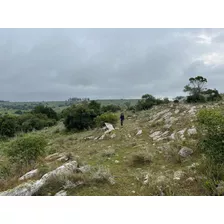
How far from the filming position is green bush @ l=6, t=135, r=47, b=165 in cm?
775

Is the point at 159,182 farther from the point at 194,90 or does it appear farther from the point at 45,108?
the point at 45,108

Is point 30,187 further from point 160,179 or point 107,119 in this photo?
point 107,119

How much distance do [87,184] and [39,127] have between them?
29.2 meters

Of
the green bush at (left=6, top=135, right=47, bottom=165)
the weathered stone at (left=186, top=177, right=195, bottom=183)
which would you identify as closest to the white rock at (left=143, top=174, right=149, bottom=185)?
the weathered stone at (left=186, top=177, right=195, bottom=183)

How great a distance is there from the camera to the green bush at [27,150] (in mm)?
7747

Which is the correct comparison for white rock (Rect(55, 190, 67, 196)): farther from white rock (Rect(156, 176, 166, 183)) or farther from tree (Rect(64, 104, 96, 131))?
tree (Rect(64, 104, 96, 131))

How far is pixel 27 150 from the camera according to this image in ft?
25.7

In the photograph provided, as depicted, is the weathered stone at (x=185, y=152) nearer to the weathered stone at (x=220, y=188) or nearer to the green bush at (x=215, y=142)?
the green bush at (x=215, y=142)

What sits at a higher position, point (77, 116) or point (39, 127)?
point (77, 116)

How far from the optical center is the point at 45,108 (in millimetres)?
44562

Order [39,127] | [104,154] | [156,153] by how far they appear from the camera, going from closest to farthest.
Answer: [156,153] < [104,154] < [39,127]

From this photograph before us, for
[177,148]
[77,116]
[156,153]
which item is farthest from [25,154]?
[77,116]

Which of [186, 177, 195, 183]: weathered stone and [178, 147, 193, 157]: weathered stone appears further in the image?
[178, 147, 193, 157]: weathered stone

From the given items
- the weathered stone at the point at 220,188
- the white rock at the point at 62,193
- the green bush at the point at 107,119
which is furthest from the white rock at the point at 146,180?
the green bush at the point at 107,119
